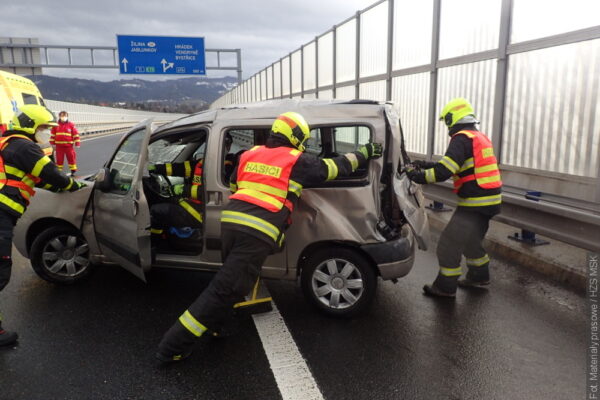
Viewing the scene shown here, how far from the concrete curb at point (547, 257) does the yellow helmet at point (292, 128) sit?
9.99 ft

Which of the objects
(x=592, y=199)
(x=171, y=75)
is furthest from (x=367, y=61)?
(x=171, y=75)

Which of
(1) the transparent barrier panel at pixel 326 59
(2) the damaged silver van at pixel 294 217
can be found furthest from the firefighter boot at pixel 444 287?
(1) the transparent barrier panel at pixel 326 59

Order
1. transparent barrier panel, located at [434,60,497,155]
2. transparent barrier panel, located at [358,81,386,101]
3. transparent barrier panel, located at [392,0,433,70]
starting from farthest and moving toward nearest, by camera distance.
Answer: transparent barrier panel, located at [358,81,386,101] < transparent barrier panel, located at [392,0,433,70] < transparent barrier panel, located at [434,60,497,155]

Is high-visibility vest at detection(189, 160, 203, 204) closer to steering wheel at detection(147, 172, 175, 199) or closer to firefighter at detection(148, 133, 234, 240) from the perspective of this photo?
firefighter at detection(148, 133, 234, 240)

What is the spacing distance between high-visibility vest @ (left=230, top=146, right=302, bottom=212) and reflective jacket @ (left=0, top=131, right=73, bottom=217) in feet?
Answer: 5.80

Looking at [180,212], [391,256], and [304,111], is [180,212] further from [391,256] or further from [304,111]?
[391,256]

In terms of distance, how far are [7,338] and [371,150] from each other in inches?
121

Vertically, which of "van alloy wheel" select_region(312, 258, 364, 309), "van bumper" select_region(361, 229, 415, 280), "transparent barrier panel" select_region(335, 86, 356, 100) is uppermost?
"transparent barrier panel" select_region(335, 86, 356, 100)

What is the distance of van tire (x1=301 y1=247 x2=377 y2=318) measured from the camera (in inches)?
144

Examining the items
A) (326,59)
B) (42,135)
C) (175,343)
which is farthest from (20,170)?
(326,59)

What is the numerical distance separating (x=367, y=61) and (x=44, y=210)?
762cm

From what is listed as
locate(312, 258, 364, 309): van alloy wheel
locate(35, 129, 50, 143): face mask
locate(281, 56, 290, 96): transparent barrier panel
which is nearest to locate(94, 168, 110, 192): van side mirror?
locate(35, 129, 50, 143): face mask

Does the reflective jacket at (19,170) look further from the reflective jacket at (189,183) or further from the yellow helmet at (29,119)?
the reflective jacket at (189,183)

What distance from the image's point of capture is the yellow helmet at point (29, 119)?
3.79 metres
